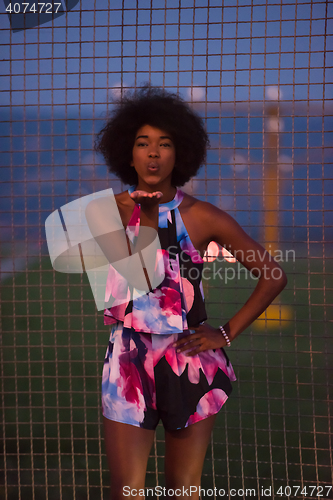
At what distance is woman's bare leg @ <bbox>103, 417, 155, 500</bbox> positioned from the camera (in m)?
1.47

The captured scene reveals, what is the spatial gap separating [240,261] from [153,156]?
1.65 feet

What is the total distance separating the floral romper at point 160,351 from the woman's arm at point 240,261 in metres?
0.07

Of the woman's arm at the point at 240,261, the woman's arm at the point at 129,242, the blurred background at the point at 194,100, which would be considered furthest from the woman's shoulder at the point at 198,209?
the blurred background at the point at 194,100

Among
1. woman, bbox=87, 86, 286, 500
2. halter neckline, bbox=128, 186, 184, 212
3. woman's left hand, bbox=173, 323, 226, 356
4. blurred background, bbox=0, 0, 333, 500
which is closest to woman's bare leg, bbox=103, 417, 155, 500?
woman, bbox=87, 86, 286, 500

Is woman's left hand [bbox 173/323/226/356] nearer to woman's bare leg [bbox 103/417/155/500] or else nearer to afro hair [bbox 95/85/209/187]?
woman's bare leg [bbox 103/417/155/500]

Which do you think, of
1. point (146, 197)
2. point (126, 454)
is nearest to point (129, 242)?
point (146, 197)

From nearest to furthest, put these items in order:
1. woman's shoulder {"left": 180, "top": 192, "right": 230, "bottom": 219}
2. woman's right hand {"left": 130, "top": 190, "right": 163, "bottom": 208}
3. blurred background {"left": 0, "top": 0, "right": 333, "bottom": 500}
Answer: woman's right hand {"left": 130, "top": 190, "right": 163, "bottom": 208}
woman's shoulder {"left": 180, "top": 192, "right": 230, "bottom": 219}
blurred background {"left": 0, "top": 0, "right": 333, "bottom": 500}

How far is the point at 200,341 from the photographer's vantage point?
156cm

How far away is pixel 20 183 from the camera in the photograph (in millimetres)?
2406

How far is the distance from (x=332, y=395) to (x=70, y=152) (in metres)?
3.15

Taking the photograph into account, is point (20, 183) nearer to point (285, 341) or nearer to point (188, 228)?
point (188, 228)

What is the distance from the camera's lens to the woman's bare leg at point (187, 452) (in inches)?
59.8

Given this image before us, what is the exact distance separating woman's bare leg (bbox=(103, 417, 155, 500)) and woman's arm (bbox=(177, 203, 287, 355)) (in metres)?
0.32

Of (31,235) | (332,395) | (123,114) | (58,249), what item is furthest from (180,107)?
(332,395)
